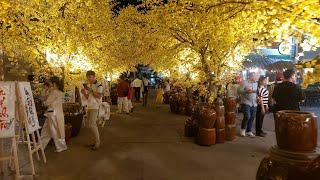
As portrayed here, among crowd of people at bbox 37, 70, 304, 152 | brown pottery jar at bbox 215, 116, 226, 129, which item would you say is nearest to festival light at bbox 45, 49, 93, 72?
crowd of people at bbox 37, 70, 304, 152

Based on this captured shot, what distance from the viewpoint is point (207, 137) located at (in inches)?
392

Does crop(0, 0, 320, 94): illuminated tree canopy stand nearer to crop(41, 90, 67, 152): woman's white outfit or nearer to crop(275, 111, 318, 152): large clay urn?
crop(41, 90, 67, 152): woman's white outfit

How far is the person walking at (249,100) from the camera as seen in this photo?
1126cm

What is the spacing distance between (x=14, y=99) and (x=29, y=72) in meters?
9.33

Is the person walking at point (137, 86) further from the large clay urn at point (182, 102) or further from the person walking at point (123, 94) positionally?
the large clay urn at point (182, 102)

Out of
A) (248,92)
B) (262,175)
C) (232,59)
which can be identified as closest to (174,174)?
(262,175)

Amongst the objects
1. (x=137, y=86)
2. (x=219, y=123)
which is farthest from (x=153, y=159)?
(x=137, y=86)

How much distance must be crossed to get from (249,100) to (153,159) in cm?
421

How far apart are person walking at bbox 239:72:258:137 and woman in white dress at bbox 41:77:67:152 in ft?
17.8

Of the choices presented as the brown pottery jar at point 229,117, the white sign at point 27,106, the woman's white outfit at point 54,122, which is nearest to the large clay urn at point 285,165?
the white sign at point 27,106

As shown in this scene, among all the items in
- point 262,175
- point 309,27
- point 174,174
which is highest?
point 309,27

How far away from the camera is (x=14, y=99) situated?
6988 millimetres

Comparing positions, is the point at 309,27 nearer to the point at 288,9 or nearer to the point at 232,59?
the point at 288,9

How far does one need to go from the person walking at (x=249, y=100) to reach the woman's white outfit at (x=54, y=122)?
17.8ft
